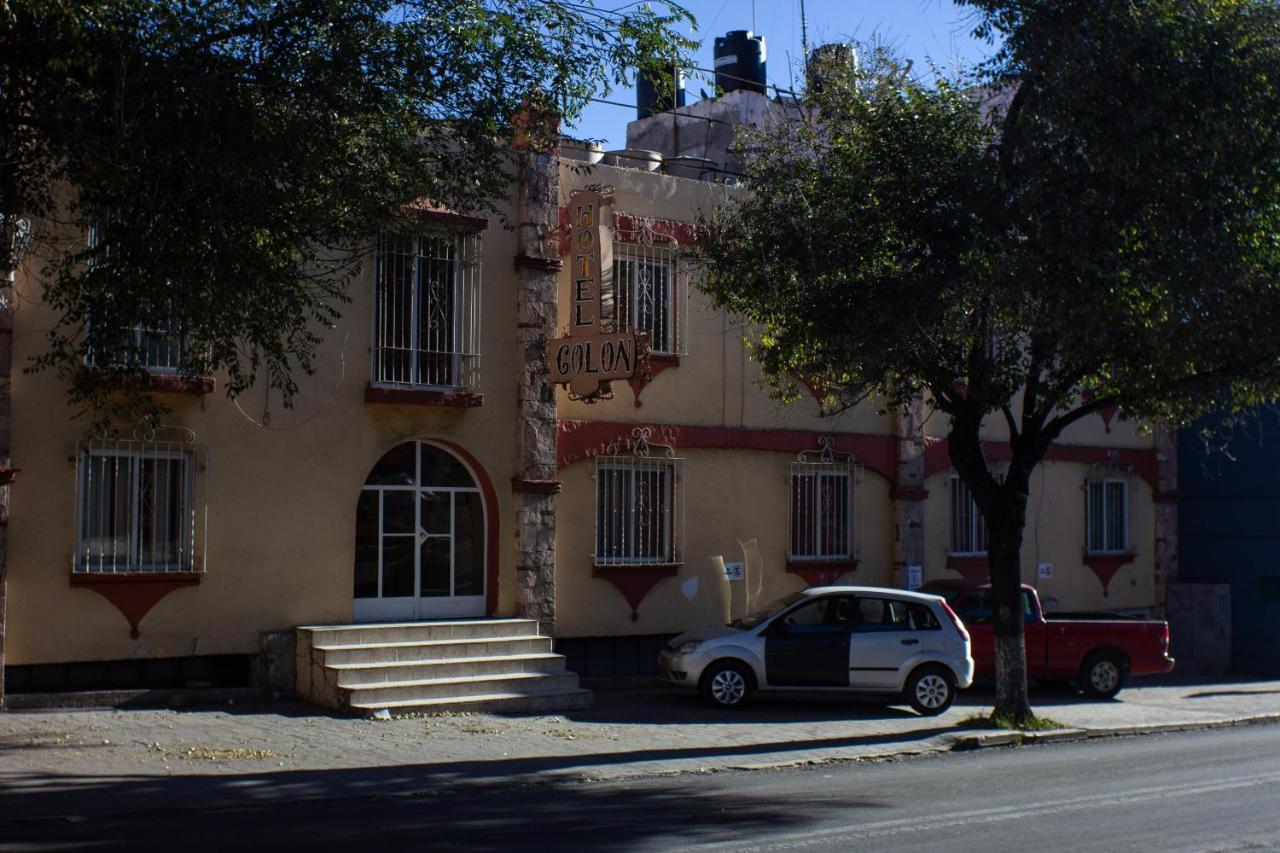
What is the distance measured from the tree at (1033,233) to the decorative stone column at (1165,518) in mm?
10272

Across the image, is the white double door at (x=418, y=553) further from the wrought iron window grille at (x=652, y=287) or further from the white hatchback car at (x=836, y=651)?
the wrought iron window grille at (x=652, y=287)

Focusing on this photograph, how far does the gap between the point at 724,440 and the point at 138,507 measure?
8121mm

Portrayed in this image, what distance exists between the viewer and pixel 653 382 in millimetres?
18969

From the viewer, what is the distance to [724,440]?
19547 millimetres

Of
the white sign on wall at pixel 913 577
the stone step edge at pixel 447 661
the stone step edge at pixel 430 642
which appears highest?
the white sign on wall at pixel 913 577

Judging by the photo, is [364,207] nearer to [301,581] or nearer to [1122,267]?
[301,581]

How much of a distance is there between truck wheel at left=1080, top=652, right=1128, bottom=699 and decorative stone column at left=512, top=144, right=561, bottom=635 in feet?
25.0

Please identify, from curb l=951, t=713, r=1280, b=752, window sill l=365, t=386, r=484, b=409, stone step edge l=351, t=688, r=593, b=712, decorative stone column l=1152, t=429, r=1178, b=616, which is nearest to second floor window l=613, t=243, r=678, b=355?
window sill l=365, t=386, r=484, b=409

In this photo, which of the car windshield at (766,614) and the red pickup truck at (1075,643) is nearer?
the car windshield at (766,614)

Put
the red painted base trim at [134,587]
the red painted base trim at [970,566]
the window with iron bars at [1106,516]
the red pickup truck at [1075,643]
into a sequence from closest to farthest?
the red painted base trim at [134,587] < the red pickup truck at [1075,643] < the red painted base trim at [970,566] < the window with iron bars at [1106,516]

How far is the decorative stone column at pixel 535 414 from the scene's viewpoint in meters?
17.5

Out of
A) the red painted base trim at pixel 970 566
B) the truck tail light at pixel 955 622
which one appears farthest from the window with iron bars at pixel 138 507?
the red painted base trim at pixel 970 566

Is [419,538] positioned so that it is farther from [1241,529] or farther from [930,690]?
[1241,529]

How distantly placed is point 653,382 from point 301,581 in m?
5.65
